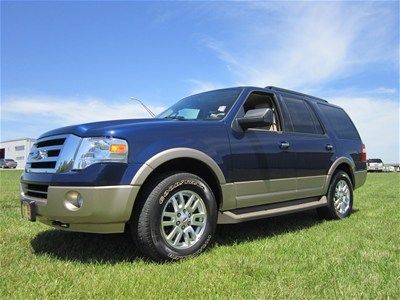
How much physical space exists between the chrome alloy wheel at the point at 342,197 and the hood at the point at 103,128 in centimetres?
390

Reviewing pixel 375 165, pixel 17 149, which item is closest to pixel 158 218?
pixel 375 165

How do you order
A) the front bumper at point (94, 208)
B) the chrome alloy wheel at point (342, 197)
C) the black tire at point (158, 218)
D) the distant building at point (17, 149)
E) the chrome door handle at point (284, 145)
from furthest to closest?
the distant building at point (17, 149) → the chrome alloy wheel at point (342, 197) → the chrome door handle at point (284, 145) → the black tire at point (158, 218) → the front bumper at point (94, 208)

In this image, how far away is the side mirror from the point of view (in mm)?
5203

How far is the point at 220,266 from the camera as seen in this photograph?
4184mm

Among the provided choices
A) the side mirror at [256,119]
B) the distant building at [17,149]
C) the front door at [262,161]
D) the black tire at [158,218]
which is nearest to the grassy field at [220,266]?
the black tire at [158,218]

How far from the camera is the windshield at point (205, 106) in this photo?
18.4 feet

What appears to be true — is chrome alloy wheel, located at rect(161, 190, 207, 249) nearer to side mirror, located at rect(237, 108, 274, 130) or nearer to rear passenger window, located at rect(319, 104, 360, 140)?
side mirror, located at rect(237, 108, 274, 130)

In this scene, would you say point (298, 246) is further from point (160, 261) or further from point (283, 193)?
point (160, 261)

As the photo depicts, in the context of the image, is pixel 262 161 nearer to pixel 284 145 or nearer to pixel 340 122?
pixel 284 145

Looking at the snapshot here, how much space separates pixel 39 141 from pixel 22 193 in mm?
597

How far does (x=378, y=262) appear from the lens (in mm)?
4352

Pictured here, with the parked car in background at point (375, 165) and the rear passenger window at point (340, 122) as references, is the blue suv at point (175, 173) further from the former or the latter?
the parked car in background at point (375, 165)

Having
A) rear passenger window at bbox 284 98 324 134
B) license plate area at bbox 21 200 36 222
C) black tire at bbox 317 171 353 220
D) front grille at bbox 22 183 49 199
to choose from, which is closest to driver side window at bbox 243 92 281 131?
rear passenger window at bbox 284 98 324 134

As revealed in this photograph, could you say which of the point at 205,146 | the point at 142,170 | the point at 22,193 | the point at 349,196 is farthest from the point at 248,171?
the point at 349,196
